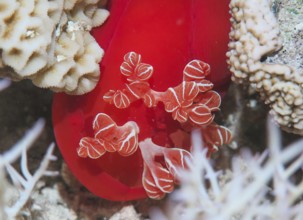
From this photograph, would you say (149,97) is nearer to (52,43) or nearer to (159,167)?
(159,167)

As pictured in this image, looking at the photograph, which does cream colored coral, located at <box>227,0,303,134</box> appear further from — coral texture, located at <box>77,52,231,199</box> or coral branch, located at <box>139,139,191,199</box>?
coral branch, located at <box>139,139,191,199</box>

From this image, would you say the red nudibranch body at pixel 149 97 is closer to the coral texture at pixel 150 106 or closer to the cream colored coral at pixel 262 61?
the coral texture at pixel 150 106

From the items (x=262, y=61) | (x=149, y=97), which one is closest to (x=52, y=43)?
(x=149, y=97)

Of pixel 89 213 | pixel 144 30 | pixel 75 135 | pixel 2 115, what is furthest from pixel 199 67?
pixel 2 115

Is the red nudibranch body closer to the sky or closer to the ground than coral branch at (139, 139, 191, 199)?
closer to the sky

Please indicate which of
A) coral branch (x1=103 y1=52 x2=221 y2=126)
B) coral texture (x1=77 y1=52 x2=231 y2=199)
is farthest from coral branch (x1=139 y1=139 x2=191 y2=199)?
coral branch (x1=103 y1=52 x2=221 y2=126)
